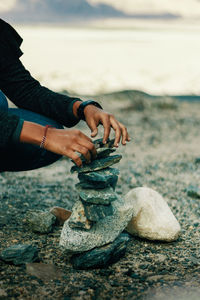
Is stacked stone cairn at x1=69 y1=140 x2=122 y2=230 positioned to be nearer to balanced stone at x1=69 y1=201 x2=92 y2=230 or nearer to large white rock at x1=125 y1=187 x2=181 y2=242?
balanced stone at x1=69 y1=201 x2=92 y2=230

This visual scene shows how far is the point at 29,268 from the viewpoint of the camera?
9.20 ft

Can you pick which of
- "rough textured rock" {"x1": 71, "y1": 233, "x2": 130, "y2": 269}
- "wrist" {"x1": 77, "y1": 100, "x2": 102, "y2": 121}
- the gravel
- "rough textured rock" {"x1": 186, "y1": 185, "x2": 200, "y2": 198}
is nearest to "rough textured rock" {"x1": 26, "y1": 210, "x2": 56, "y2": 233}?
the gravel

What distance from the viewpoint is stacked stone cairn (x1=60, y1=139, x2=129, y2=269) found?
9.34ft

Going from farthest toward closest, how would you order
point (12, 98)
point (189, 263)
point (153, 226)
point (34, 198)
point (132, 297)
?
point (34, 198)
point (12, 98)
point (153, 226)
point (189, 263)
point (132, 297)

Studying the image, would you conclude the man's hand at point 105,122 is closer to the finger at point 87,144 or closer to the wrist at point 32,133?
the finger at point 87,144

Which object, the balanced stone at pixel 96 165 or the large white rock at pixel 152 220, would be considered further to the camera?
the large white rock at pixel 152 220

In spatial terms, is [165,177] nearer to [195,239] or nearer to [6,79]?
[195,239]

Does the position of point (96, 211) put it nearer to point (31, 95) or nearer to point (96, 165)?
point (96, 165)

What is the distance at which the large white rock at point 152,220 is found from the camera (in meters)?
3.30

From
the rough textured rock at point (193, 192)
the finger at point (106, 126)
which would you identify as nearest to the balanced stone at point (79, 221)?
the finger at point (106, 126)

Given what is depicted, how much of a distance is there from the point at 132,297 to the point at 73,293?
0.36 metres

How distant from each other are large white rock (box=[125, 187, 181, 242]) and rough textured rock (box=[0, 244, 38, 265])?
0.87m

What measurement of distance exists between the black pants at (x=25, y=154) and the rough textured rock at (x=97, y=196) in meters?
0.51

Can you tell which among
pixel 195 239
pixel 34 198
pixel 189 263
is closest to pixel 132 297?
pixel 189 263
